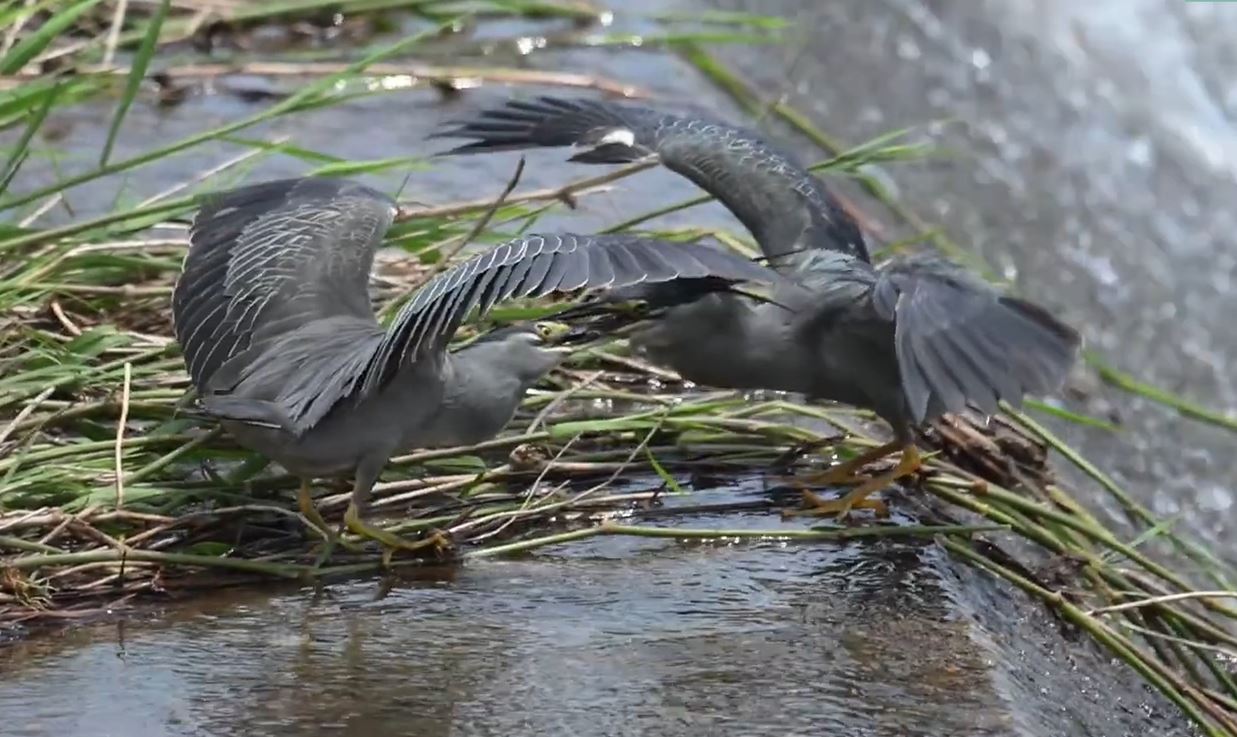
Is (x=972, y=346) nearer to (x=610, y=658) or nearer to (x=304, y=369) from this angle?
(x=610, y=658)

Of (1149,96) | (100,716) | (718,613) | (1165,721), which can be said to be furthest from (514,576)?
(1149,96)

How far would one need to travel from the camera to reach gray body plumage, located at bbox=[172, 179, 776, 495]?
2820mm

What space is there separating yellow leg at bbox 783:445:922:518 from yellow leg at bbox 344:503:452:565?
627 mm

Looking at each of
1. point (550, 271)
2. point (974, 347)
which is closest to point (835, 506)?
point (974, 347)

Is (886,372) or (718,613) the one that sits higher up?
(886,372)

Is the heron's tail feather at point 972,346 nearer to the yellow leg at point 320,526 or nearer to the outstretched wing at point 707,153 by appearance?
the outstretched wing at point 707,153

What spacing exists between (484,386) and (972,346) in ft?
2.66

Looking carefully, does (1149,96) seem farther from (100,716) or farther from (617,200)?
(100,716)

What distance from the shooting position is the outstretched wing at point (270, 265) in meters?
3.37

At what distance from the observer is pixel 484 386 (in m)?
3.23

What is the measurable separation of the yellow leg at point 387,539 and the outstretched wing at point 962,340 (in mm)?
814

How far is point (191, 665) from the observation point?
2.73 metres

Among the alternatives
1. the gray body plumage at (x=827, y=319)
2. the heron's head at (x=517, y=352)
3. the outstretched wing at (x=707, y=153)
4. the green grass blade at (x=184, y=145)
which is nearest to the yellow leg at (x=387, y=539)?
the heron's head at (x=517, y=352)

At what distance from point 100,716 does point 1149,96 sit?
600cm
